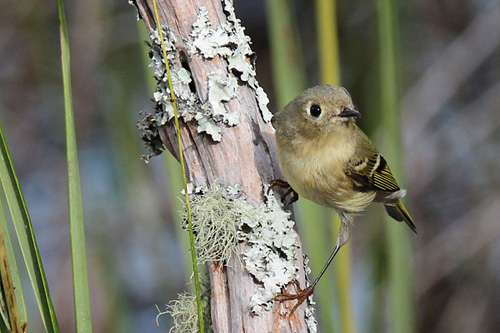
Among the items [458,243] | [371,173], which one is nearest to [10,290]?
[371,173]

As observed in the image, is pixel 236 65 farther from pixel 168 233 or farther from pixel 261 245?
pixel 168 233

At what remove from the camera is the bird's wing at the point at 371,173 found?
1.72 meters

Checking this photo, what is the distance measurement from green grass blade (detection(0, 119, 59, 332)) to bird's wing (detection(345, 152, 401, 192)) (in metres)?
0.99

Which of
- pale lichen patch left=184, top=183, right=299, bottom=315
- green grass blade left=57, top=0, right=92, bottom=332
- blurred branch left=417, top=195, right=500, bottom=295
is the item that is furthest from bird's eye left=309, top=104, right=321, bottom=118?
blurred branch left=417, top=195, right=500, bottom=295

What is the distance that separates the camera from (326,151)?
1627 millimetres

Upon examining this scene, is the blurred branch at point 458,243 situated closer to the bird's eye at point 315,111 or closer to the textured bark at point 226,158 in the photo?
the bird's eye at point 315,111

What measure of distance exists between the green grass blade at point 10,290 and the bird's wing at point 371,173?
1014 mm

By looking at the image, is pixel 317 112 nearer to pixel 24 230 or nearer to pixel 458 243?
pixel 24 230

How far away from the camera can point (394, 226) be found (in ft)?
5.40

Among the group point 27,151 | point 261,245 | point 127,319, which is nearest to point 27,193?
point 27,151

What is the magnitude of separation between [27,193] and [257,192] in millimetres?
2398

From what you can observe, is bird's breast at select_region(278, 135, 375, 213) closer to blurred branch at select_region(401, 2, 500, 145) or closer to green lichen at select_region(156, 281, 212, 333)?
green lichen at select_region(156, 281, 212, 333)

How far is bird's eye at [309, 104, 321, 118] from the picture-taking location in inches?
61.1

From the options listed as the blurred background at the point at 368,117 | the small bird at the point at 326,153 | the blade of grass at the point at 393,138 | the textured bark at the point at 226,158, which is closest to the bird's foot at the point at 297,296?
the textured bark at the point at 226,158
